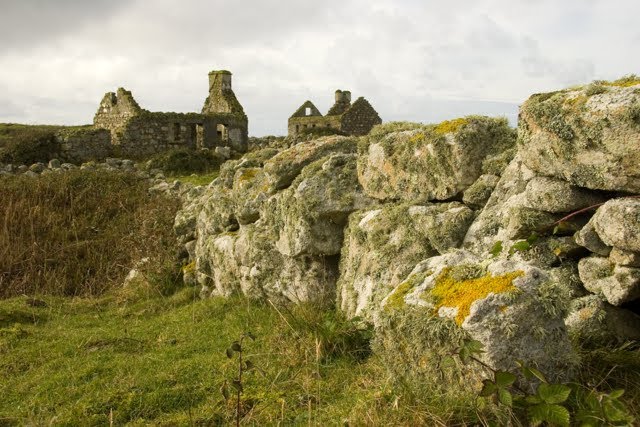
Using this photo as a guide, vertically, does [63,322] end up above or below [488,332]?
below

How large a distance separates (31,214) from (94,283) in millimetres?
3006

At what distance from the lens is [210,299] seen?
349 inches

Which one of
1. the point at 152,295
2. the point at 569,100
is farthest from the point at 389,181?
the point at 152,295

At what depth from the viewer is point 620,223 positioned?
13.4ft

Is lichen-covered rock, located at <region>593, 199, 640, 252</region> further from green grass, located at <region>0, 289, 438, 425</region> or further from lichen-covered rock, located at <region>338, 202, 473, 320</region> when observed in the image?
green grass, located at <region>0, 289, 438, 425</region>

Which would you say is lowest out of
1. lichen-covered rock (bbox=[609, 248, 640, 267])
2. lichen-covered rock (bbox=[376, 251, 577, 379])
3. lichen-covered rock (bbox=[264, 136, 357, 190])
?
lichen-covered rock (bbox=[376, 251, 577, 379])

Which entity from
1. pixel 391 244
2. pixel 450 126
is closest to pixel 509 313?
pixel 391 244

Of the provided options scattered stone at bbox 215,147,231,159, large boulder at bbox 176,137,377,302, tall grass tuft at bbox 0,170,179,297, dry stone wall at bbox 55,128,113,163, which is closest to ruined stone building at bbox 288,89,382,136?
scattered stone at bbox 215,147,231,159

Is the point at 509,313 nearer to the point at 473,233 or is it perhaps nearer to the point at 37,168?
the point at 473,233

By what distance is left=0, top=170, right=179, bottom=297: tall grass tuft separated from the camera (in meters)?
10.6

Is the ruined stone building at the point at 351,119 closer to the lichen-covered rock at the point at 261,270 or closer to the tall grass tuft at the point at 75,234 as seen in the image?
the tall grass tuft at the point at 75,234

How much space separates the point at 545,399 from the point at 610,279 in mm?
1449

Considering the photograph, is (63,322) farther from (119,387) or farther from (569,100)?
(569,100)

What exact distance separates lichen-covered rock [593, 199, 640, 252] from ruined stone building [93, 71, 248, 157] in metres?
25.8
